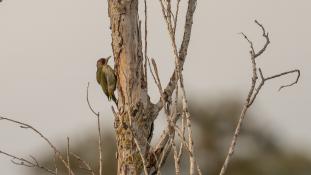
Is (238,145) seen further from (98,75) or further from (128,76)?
(128,76)

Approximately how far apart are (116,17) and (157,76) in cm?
191

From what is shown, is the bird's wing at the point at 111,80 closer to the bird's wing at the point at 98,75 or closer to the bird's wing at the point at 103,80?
the bird's wing at the point at 103,80

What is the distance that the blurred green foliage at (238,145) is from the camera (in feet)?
94.4

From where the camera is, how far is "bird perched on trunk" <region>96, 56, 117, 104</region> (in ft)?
20.2

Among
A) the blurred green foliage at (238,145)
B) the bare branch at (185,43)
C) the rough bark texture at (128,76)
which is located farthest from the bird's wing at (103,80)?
the blurred green foliage at (238,145)

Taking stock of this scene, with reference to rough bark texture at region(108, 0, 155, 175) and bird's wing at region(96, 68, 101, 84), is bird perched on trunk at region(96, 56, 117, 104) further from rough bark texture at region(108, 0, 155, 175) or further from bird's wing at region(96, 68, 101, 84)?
rough bark texture at region(108, 0, 155, 175)

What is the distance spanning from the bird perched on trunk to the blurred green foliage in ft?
69.7

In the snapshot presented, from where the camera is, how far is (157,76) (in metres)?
3.99

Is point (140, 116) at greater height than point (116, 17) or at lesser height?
lesser

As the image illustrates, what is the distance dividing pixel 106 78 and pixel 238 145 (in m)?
23.4

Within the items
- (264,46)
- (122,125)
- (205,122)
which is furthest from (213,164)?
(264,46)

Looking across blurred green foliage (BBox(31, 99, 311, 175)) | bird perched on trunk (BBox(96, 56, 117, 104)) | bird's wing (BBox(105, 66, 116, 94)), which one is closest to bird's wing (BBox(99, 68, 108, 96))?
bird perched on trunk (BBox(96, 56, 117, 104))

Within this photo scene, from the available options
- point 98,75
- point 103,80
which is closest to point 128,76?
point 103,80

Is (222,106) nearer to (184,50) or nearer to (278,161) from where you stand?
(278,161)
